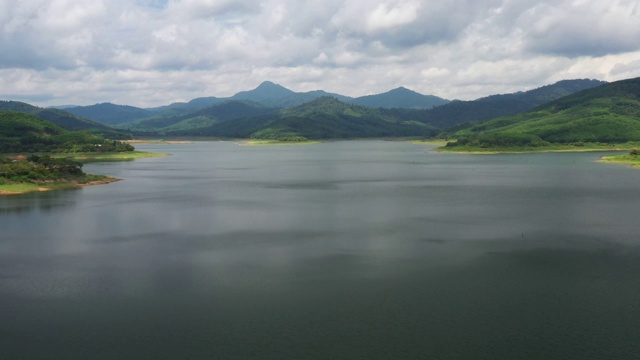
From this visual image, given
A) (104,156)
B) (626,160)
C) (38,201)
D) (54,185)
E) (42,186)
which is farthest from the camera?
(104,156)

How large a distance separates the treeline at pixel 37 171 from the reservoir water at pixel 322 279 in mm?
14039

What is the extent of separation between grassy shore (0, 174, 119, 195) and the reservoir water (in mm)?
10061

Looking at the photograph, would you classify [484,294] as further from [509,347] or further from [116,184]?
[116,184]

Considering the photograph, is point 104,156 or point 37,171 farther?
point 104,156

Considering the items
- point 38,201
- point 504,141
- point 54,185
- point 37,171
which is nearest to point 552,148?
point 504,141

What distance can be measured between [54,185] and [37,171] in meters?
3.79

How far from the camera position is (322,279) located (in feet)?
110

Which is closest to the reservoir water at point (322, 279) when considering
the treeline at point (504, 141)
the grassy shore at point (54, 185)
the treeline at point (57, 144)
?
the grassy shore at point (54, 185)

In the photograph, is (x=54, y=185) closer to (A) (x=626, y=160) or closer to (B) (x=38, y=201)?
(B) (x=38, y=201)

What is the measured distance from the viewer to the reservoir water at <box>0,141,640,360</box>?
24.2 m

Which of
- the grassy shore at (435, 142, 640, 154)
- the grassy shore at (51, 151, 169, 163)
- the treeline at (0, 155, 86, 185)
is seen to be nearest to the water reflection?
the treeline at (0, 155, 86, 185)

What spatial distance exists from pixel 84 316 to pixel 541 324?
76.5 ft

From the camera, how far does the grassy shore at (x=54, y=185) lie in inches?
3024

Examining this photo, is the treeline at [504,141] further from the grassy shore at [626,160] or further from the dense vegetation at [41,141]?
the dense vegetation at [41,141]
